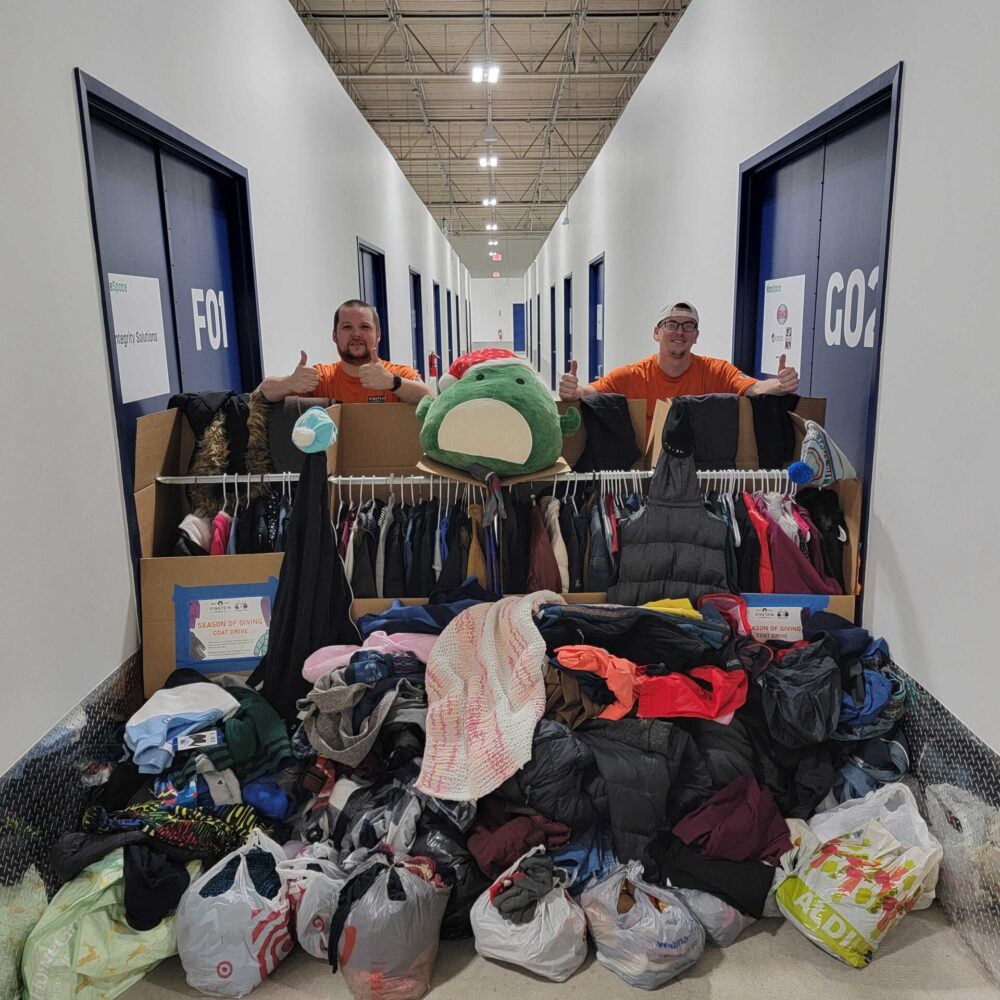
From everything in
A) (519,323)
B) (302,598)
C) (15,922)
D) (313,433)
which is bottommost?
(15,922)

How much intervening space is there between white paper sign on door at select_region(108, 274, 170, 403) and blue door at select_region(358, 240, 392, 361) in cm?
427

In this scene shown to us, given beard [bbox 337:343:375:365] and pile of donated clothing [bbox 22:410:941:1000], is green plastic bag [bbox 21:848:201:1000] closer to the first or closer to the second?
pile of donated clothing [bbox 22:410:941:1000]

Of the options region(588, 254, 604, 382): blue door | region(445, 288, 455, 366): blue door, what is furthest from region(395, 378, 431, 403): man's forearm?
region(445, 288, 455, 366): blue door

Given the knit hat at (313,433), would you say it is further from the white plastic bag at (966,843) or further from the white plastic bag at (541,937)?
the white plastic bag at (966,843)

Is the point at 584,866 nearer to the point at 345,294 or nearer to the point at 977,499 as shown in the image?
the point at 977,499

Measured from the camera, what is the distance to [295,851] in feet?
6.79

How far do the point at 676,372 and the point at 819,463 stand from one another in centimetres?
101

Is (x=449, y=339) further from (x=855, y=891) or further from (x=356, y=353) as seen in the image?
(x=855, y=891)

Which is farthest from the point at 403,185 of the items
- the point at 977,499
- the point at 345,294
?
the point at 977,499

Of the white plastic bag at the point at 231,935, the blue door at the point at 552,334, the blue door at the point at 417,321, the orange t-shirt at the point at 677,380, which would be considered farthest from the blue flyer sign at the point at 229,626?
the blue door at the point at 552,334

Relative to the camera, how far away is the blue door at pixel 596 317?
8.91 m

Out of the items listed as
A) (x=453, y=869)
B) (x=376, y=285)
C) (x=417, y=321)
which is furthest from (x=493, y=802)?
(x=417, y=321)

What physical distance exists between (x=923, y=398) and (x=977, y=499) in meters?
0.37

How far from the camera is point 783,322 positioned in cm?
355
